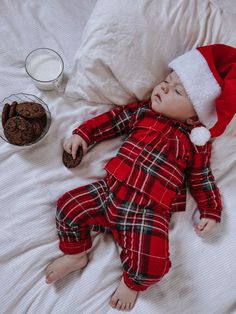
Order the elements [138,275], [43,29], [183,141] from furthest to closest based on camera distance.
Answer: [43,29]
[183,141]
[138,275]

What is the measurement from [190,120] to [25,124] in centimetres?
45

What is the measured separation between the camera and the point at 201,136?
3.03 ft

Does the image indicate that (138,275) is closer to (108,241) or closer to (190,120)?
(108,241)

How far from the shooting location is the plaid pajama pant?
0.89 meters

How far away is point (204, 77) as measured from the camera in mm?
890

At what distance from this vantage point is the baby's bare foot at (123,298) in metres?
0.90

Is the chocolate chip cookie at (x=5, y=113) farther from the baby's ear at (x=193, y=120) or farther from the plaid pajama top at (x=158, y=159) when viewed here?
the baby's ear at (x=193, y=120)

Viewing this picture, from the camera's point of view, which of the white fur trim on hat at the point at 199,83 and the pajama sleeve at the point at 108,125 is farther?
the pajama sleeve at the point at 108,125

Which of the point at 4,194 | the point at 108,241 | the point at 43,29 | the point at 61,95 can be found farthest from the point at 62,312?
the point at 43,29

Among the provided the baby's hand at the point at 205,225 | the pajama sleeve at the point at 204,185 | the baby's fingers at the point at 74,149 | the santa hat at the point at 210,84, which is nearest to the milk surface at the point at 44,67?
the baby's fingers at the point at 74,149

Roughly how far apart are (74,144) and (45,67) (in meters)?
0.26

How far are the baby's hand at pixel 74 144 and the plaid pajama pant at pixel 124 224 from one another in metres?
0.10

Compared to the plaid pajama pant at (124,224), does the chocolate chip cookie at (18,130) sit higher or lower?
higher

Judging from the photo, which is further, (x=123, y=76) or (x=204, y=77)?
(x=123, y=76)
